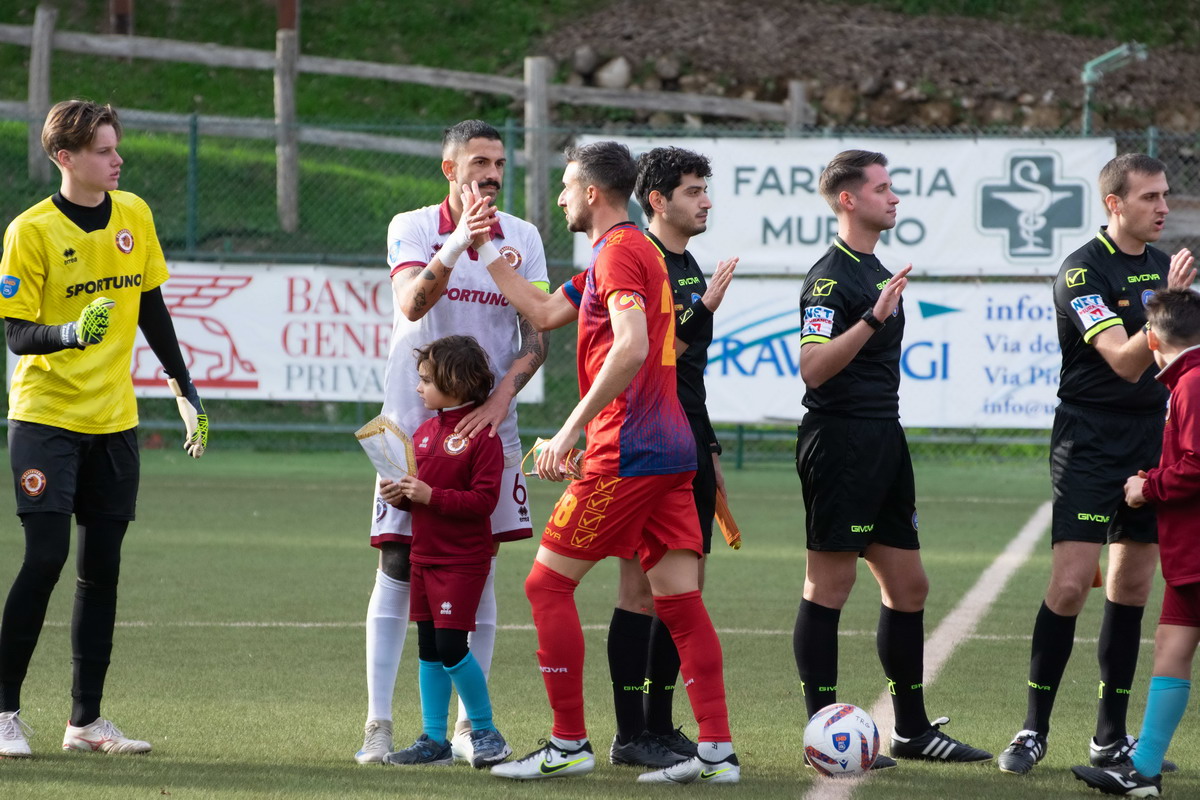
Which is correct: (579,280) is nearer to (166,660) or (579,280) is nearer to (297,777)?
(297,777)

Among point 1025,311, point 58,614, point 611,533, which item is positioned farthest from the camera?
point 1025,311

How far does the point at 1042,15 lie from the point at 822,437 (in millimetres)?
26080

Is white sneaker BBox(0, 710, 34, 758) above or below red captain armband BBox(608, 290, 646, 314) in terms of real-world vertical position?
below

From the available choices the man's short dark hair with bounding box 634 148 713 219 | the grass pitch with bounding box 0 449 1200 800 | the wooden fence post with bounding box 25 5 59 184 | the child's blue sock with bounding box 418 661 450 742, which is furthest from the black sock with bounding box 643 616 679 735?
the wooden fence post with bounding box 25 5 59 184

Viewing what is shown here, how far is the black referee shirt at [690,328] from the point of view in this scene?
5301 millimetres

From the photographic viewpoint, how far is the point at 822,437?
532 centimetres

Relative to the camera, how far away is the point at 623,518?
4789 mm

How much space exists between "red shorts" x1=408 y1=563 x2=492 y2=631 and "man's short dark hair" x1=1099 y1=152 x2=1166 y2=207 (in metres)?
2.50

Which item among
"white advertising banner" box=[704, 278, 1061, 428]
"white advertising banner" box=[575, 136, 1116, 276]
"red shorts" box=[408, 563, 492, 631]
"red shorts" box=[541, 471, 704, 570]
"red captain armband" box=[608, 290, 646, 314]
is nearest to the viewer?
"red captain armband" box=[608, 290, 646, 314]

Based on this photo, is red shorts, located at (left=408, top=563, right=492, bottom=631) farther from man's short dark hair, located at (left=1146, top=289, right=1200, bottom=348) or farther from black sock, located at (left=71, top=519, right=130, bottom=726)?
man's short dark hair, located at (left=1146, top=289, right=1200, bottom=348)

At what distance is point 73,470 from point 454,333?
4.49ft

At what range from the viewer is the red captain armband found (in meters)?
4.66

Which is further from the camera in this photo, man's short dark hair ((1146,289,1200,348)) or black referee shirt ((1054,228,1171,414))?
black referee shirt ((1054,228,1171,414))

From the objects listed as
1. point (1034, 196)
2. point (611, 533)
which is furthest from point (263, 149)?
point (611, 533)
